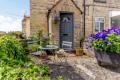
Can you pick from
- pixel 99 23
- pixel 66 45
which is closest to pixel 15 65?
pixel 66 45

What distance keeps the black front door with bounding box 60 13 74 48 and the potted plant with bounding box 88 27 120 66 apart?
17.7 ft

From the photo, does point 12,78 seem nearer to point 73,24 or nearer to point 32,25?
point 32,25

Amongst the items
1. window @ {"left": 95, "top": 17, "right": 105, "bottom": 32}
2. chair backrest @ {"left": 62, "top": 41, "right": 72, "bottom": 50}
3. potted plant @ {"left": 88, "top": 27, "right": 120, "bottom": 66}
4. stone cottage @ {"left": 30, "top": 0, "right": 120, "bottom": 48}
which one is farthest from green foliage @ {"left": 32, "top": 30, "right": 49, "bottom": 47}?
potted plant @ {"left": 88, "top": 27, "right": 120, "bottom": 66}

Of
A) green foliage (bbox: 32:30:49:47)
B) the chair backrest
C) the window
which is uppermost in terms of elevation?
the window

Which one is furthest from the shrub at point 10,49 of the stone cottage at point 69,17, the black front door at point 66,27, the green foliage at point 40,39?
the black front door at point 66,27

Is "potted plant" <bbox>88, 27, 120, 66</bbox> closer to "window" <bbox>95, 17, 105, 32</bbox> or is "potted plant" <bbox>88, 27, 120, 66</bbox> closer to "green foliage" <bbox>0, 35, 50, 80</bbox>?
"green foliage" <bbox>0, 35, 50, 80</bbox>

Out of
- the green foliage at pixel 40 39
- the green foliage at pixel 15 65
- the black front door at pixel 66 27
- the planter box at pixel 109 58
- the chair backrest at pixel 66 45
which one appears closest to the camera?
the green foliage at pixel 15 65

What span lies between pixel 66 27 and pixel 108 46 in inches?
246

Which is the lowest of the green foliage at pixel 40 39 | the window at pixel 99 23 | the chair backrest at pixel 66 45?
the chair backrest at pixel 66 45

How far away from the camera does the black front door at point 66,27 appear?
1223 centimetres

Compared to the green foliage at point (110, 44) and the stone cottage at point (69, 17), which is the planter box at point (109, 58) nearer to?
the green foliage at point (110, 44)

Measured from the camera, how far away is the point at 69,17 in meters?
12.3

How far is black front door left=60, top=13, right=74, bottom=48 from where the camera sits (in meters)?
12.2

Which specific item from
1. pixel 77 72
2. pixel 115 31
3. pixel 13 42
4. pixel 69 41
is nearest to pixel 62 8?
pixel 69 41
